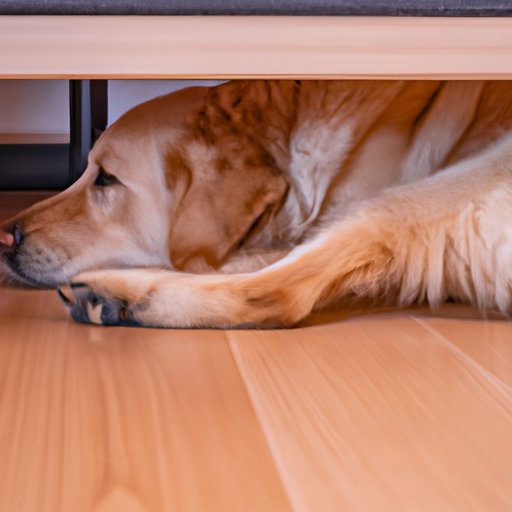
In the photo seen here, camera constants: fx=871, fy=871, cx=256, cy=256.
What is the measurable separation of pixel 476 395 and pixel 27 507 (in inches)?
20.3

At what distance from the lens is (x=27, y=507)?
2.26 ft

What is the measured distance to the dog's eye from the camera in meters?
1.64

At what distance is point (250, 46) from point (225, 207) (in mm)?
453

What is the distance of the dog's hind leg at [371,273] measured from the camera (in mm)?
1235

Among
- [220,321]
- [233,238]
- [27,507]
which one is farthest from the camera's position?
[233,238]

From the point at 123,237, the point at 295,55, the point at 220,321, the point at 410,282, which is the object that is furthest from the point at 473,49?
the point at 123,237

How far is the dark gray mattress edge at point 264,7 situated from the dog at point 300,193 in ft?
1.04

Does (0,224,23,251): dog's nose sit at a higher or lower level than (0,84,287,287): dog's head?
lower

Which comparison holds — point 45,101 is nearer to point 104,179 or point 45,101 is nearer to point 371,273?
point 104,179

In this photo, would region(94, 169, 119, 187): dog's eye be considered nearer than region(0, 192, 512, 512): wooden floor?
No

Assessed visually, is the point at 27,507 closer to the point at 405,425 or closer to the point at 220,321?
the point at 405,425

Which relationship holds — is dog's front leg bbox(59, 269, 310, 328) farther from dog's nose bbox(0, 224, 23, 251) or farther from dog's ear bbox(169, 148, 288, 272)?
dog's nose bbox(0, 224, 23, 251)

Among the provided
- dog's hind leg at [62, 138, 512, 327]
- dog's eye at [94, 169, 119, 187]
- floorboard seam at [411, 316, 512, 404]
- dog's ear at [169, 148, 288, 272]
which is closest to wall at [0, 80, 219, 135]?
dog's eye at [94, 169, 119, 187]

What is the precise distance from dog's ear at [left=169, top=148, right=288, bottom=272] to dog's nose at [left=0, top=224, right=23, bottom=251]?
0.28m
